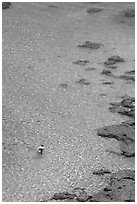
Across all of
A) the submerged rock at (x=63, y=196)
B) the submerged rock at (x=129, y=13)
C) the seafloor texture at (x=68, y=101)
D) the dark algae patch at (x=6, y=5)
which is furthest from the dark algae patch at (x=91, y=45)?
the submerged rock at (x=63, y=196)

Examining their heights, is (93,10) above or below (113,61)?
above

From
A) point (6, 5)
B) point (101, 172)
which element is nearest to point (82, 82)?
point (101, 172)

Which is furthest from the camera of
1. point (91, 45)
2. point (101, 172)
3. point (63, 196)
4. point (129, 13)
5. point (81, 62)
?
point (129, 13)

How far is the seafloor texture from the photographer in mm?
3508

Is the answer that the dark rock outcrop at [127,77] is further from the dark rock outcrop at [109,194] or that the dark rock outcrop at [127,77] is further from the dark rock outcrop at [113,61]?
the dark rock outcrop at [109,194]

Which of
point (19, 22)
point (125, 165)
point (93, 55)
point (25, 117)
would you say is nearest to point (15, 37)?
point (19, 22)

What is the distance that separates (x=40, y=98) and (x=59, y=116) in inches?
16.4

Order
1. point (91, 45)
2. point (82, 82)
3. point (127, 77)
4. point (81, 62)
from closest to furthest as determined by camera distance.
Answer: point (82, 82), point (127, 77), point (81, 62), point (91, 45)

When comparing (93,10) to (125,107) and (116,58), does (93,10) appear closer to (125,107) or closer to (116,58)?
(116,58)

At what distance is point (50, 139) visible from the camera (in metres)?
4.06

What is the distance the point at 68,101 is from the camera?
4738 millimetres

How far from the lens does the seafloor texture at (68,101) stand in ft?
11.5

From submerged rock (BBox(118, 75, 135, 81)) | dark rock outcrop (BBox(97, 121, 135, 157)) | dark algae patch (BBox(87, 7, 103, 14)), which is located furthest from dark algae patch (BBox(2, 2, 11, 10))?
dark rock outcrop (BBox(97, 121, 135, 157))

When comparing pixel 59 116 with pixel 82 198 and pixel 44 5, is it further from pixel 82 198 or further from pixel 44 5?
pixel 44 5
